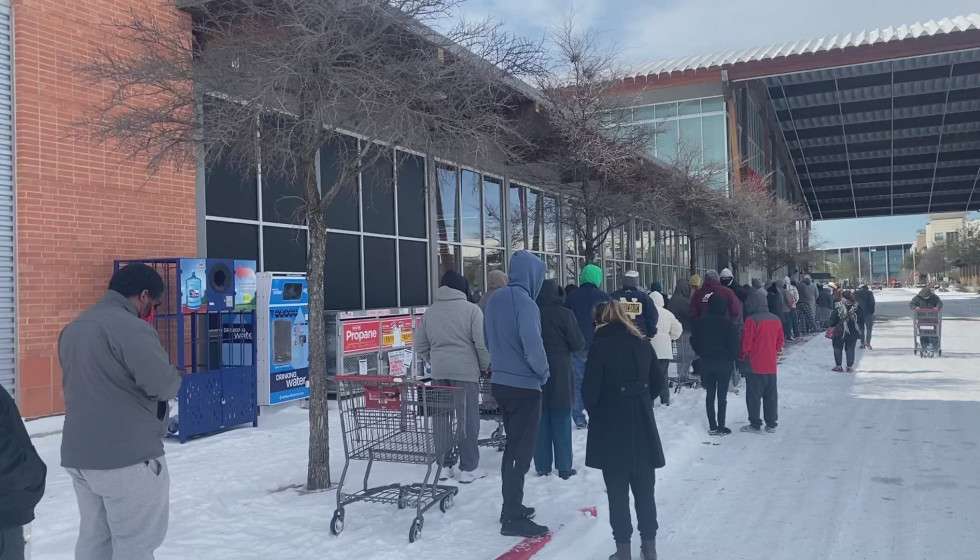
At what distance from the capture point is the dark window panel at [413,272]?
1574cm

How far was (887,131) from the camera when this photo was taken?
156ft

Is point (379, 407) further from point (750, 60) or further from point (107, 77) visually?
point (750, 60)

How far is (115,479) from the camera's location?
12.2 feet

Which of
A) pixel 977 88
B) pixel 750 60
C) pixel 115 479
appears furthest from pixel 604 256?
pixel 977 88

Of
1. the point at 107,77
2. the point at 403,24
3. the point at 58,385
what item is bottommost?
the point at 58,385

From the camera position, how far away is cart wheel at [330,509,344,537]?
5.58 metres

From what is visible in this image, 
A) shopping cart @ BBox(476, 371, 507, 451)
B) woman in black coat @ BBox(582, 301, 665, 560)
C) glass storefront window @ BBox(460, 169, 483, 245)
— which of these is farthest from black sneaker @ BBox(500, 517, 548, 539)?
glass storefront window @ BBox(460, 169, 483, 245)

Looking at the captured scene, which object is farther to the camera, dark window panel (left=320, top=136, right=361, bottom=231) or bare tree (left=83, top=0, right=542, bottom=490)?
dark window panel (left=320, top=136, right=361, bottom=231)

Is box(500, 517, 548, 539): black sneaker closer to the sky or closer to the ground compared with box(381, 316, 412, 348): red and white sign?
closer to the ground

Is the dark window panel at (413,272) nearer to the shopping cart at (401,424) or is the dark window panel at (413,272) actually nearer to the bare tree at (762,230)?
the bare tree at (762,230)

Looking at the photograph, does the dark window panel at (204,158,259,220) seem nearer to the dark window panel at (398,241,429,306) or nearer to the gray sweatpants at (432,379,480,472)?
the dark window panel at (398,241,429,306)

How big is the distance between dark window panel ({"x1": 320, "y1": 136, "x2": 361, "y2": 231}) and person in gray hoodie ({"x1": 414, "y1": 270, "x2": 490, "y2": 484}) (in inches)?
Answer: 265

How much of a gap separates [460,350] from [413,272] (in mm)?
9298

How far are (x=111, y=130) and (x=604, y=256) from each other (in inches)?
795
